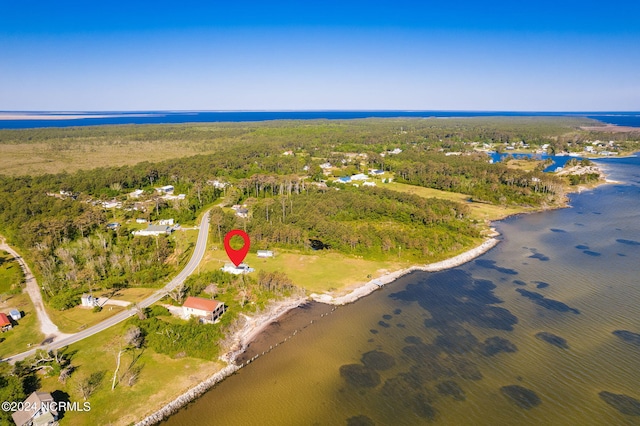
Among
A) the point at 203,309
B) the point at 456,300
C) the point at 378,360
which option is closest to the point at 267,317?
the point at 203,309

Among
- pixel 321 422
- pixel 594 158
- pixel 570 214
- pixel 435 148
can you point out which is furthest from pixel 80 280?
pixel 594 158

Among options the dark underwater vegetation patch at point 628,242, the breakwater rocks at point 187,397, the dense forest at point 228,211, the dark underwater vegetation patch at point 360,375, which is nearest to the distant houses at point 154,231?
the dense forest at point 228,211

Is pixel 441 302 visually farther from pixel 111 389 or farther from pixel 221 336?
pixel 111 389

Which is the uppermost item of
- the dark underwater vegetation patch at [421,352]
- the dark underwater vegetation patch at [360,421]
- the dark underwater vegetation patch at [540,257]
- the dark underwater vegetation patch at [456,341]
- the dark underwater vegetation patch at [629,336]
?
the dark underwater vegetation patch at [540,257]

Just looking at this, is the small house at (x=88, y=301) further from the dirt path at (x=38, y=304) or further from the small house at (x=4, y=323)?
the small house at (x=4, y=323)

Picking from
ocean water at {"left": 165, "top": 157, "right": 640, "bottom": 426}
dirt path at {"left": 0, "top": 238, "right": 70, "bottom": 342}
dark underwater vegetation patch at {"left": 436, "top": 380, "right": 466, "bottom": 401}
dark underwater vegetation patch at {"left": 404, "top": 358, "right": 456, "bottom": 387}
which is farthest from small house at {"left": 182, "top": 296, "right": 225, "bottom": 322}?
dark underwater vegetation patch at {"left": 436, "top": 380, "right": 466, "bottom": 401}

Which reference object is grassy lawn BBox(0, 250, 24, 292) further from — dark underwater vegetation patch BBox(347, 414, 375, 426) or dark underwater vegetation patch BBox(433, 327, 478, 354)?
dark underwater vegetation patch BBox(433, 327, 478, 354)
